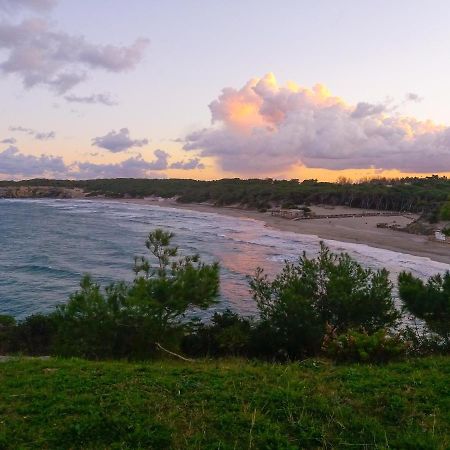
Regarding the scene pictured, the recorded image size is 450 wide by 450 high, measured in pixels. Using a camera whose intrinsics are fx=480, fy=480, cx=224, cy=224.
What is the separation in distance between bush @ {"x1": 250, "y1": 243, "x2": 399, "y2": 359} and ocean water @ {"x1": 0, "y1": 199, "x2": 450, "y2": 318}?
39.4 feet

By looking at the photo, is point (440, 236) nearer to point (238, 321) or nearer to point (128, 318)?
point (238, 321)

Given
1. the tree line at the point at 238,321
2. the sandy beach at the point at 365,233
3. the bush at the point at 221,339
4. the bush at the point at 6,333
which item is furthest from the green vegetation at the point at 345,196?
the bush at the point at 6,333

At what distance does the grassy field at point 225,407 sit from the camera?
7.17 m

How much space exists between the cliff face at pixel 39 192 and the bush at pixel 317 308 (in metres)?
176

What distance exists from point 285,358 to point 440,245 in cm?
4761

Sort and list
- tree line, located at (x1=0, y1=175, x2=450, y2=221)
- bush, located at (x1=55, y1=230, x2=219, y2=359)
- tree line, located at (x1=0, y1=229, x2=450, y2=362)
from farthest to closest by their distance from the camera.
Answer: tree line, located at (x1=0, y1=175, x2=450, y2=221) → tree line, located at (x1=0, y1=229, x2=450, y2=362) → bush, located at (x1=55, y1=230, x2=219, y2=359)

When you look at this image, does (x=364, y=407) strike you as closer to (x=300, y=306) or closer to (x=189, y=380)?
(x=189, y=380)

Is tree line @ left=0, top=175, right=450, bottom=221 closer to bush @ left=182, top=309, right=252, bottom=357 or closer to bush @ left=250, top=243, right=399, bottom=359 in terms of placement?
bush @ left=250, top=243, right=399, bottom=359

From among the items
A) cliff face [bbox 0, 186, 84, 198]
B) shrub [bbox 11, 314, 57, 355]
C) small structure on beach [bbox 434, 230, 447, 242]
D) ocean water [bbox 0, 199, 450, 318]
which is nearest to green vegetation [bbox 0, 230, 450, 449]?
shrub [bbox 11, 314, 57, 355]

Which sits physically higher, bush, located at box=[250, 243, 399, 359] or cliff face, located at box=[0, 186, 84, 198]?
cliff face, located at box=[0, 186, 84, 198]

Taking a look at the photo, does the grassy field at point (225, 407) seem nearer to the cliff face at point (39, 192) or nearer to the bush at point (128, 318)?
the bush at point (128, 318)

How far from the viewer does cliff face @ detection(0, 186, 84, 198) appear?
18362cm

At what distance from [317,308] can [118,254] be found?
3831 centimetres

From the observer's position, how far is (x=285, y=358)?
1562 cm
